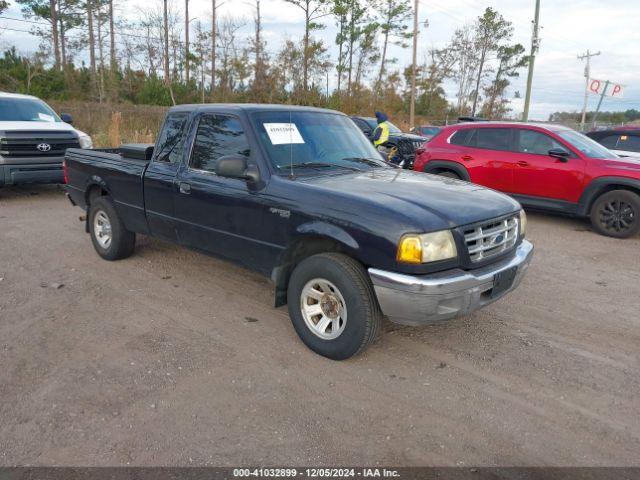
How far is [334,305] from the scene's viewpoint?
3.58 meters

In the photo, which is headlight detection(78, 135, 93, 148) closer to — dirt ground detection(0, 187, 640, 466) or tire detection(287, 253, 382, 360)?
dirt ground detection(0, 187, 640, 466)

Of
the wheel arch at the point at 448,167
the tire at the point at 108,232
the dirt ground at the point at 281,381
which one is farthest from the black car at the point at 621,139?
the tire at the point at 108,232

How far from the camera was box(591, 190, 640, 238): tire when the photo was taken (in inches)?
296

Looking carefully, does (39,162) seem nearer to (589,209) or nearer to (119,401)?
(119,401)

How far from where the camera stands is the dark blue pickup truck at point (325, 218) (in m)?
3.21

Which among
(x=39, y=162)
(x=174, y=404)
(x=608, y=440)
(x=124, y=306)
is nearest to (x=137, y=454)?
(x=174, y=404)

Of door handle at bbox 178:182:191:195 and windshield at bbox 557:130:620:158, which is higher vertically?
windshield at bbox 557:130:620:158

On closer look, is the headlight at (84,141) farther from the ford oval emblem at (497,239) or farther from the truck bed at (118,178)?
the ford oval emblem at (497,239)

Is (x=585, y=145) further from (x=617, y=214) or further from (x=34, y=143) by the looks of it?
(x=34, y=143)

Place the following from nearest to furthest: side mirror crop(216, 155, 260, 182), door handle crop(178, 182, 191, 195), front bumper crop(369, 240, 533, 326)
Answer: front bumper crop(369, 240, 533, 326), side mirror crop(216, 155, 260, 182), door handle crop(178, 182, 191, 195)

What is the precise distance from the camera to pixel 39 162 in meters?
9.39

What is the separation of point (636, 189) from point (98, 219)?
787cm

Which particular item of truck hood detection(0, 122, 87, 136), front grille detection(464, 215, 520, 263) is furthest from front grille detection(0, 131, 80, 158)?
front grille detection(464, 215, 520, 263)

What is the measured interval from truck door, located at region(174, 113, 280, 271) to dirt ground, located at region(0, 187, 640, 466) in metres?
0.65
